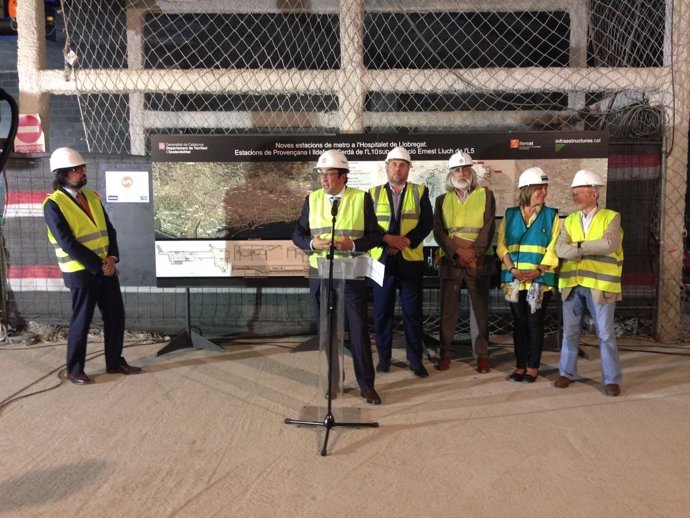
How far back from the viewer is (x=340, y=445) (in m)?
3.56

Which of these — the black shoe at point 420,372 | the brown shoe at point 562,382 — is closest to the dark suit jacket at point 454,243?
the black shoe at point 420,372

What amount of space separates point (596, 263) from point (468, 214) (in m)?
1.12

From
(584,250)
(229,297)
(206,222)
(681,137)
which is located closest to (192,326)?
(229,297)

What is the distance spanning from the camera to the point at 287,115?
25.7 feet

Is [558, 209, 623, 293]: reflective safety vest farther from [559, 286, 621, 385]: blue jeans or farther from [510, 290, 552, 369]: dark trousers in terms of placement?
[510, 290, 552, 369]: dark trousers

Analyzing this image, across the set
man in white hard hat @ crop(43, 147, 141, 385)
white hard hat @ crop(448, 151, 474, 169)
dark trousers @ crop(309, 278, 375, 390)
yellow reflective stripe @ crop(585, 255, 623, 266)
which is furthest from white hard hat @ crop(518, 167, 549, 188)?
man in white hard hat @ crop(43, 147, 141, 385)

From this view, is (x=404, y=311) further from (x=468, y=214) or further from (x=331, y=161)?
(x=331, y=161)

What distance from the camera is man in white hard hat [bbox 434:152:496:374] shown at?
504cm

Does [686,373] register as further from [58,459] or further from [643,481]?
[58,459]

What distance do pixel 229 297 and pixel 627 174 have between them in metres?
4.46

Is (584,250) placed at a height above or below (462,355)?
above

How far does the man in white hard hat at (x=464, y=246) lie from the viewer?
16.5 feet

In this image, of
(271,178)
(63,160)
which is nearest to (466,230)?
(271,178)

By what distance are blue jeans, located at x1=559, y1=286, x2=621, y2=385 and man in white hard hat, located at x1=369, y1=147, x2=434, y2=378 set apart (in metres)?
1.18
